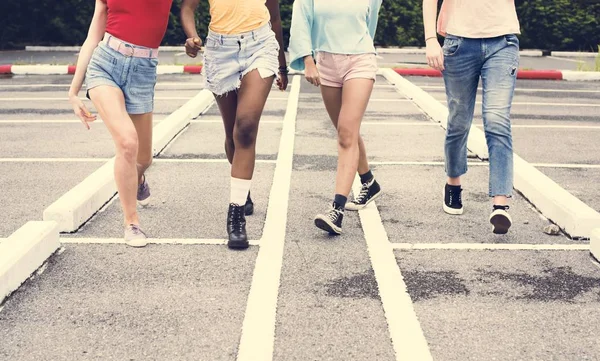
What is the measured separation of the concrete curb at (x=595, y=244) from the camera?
16.6ft

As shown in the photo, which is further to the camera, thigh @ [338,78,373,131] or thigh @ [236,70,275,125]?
thigh @ [338,78,373,131]

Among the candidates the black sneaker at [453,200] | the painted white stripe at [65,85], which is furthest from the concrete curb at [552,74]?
the black sneaker at [453,200]

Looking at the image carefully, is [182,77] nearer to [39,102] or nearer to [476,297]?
[39,102]

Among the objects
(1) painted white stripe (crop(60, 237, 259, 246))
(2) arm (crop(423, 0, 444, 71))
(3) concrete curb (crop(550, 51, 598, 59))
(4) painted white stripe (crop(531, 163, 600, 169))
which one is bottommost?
(3) concrete curb (crop(550, 51, 598, 59))

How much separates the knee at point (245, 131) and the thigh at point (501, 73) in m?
1.54

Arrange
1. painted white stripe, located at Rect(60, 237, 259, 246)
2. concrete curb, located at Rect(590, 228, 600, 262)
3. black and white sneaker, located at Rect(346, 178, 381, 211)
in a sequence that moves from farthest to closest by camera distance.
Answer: black and white sneaker, located at Rect(346, 178, 381, 211), painted white stripe, located at Rect(60, 237, 259, 246), concrete curb, located at Rect(590, 228, 600, 262)

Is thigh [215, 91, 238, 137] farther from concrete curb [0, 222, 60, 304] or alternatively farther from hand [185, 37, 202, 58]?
concrete curb [0, 222, 60, 304]

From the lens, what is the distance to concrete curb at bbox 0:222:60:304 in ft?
14.4

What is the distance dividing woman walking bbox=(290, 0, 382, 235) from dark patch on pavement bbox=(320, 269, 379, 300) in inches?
34.7

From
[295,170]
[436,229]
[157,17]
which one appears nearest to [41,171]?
[295,170]

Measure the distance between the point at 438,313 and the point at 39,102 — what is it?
987 centimetres

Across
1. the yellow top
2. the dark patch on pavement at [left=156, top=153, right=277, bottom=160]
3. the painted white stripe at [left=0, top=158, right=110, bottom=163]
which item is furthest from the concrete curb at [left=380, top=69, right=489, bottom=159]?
the yellow top

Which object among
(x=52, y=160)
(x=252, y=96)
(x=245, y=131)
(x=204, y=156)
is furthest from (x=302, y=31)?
(x=52, y=160)

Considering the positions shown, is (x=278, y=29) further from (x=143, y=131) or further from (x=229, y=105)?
(x=143, y=131)
